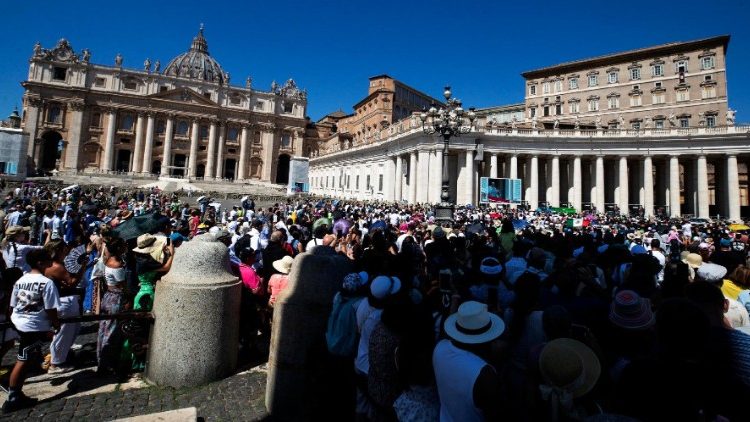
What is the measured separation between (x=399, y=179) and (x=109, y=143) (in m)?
53.5

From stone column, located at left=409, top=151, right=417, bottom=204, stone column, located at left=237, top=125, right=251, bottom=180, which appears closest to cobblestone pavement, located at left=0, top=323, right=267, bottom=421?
stone column, located at left=409, top=151, right=417, bottom=204

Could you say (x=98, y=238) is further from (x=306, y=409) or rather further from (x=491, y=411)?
(x=491, y=411)

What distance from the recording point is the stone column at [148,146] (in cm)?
6369

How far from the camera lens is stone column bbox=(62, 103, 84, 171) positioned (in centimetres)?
5959

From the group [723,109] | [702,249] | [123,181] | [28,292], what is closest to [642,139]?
[723,109]

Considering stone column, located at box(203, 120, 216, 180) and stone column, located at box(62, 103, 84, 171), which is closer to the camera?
stone column, located at box(62, 103, 84, 171)

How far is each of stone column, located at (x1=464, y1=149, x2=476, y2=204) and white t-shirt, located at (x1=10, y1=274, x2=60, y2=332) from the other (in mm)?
33572

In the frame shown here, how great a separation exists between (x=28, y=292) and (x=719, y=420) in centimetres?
577

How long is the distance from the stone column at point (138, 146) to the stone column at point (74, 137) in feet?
25.5

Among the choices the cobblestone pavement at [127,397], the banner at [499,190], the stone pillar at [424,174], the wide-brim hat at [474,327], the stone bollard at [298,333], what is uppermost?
the stone pillar at [424,174]

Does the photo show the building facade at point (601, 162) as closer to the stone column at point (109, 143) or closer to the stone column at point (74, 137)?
the stone column at point (109, 143)

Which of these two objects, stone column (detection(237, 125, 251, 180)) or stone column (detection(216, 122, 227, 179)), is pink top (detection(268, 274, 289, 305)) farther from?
stone column (detection(237, 125, 251, 180))

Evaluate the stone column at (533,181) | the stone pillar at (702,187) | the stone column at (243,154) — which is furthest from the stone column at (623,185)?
the stone column at (243,154)

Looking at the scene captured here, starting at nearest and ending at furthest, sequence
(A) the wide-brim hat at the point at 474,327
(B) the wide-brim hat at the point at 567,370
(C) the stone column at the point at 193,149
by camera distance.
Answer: (B) the wide-brim hat at the point at 567,370 → (A) the wide-brim hat at the point at 474,327 → (C) the stone column at the point at 193,149
